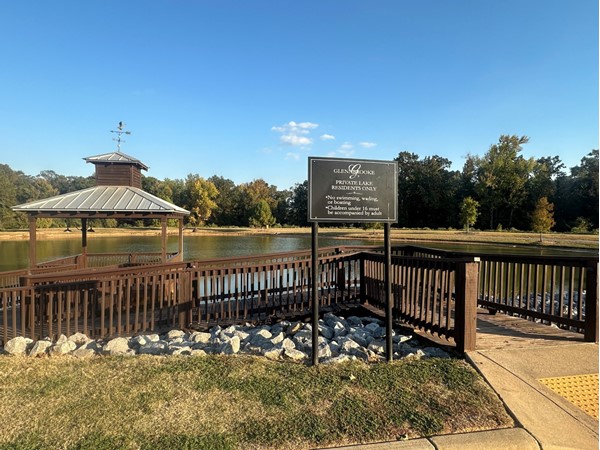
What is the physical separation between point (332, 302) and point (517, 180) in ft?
174

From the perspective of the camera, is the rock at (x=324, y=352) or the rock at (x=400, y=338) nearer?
the rock at (x=324, y=352)

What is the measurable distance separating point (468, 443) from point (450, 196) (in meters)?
60.7

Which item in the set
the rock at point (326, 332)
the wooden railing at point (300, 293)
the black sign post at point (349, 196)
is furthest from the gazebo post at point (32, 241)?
the black sign post at point (349, 196)

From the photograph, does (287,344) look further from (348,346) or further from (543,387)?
(543,387)

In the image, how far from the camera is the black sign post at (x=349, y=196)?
3.93 meters

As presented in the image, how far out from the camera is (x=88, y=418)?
2.76 metres

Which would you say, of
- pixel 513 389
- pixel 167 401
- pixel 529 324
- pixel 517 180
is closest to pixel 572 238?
pixel 517 180

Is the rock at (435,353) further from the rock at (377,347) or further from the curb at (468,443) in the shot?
the curb at (468,443)

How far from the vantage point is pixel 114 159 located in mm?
12680

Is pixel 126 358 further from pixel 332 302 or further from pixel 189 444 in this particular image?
pixel 332 302

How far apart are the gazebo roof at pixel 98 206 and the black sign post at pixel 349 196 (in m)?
7.61

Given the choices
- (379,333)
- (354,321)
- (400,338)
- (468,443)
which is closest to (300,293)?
(354,321)

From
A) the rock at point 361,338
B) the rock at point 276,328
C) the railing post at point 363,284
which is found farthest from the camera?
the railing post at point 363,284

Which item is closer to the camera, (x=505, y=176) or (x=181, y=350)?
(x=181, y=350)
